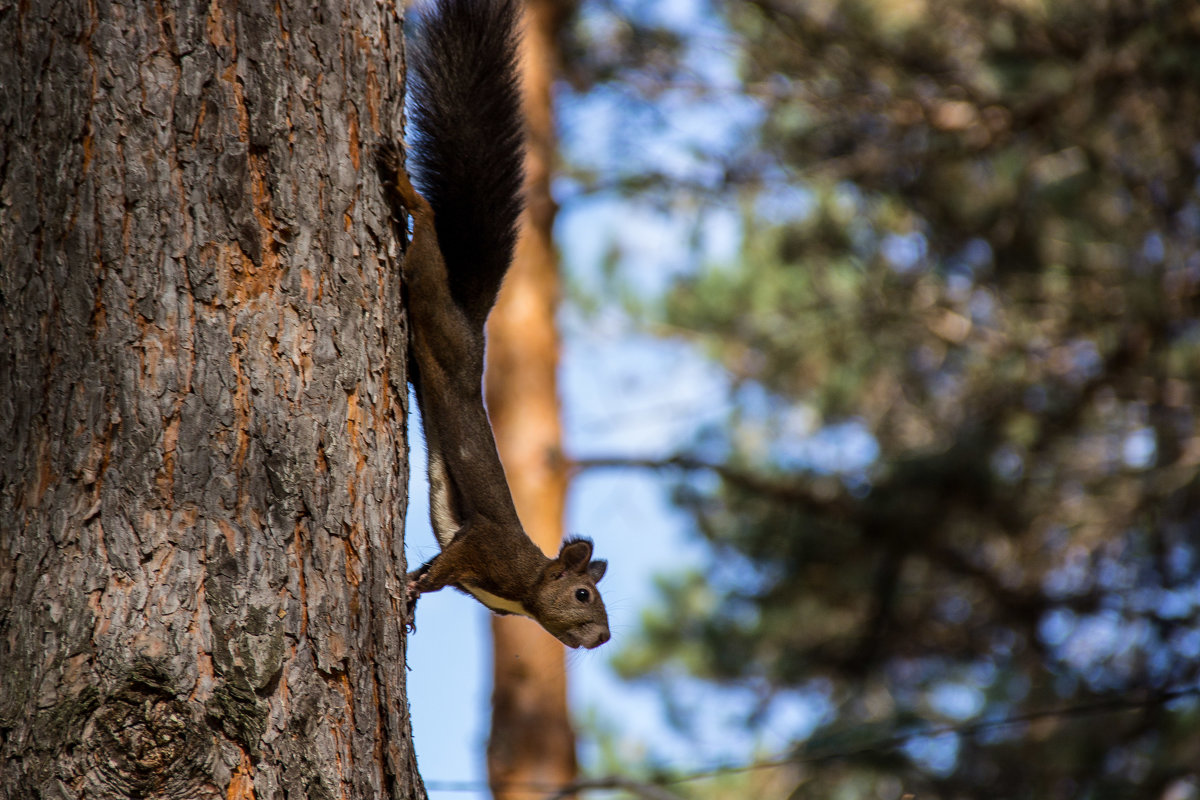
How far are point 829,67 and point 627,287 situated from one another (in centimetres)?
412

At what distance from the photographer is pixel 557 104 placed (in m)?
7.27

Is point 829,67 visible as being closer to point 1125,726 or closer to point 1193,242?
point 1193,242

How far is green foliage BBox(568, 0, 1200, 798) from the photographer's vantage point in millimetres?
6297

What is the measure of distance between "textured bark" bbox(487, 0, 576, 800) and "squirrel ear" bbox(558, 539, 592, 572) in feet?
7.50

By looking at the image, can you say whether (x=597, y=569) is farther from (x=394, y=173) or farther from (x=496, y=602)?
(x=394, y=173)

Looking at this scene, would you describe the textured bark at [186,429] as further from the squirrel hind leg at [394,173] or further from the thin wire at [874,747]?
the thin wire at [874,747]

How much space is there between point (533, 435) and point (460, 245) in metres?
3.70

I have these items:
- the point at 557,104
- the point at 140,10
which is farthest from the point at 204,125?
the point at 557,104

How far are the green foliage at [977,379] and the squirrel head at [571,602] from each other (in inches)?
122

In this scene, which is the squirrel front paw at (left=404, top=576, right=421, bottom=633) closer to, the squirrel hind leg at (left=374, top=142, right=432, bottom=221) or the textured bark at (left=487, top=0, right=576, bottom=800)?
the squirrel hind leg at (left=374, top=142, right=432, bottom=221)

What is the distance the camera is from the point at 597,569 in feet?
11.2

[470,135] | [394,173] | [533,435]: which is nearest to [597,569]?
[470,135]

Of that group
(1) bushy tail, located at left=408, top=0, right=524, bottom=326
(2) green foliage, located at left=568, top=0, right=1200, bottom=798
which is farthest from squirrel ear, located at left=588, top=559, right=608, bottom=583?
(2) green foliage, located at left=568, top=0, right=1200, bottom=798

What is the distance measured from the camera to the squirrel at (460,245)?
2508 millimetres
